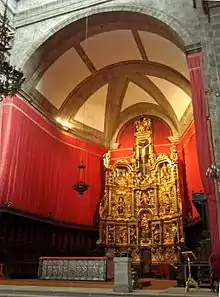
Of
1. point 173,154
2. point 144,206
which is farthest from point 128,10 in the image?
point 144,206

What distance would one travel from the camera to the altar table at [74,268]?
8266 millimetres

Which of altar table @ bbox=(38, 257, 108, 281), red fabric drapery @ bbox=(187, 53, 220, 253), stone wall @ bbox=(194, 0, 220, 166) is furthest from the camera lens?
altar table @ bbox=(38, 257, 108, 281)

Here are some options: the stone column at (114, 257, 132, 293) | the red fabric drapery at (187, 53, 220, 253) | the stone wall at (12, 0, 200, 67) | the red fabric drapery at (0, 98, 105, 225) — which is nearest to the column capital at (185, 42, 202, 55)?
the red fabric drapery at (187, 53, 220, 253)

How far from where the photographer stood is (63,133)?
1322 centimetres

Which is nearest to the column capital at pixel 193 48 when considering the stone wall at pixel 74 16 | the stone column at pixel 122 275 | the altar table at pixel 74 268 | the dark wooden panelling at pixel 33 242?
the stone wall at pixel 74 16

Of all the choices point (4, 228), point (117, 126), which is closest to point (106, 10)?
point (117, 126)

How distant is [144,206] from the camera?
13445mm

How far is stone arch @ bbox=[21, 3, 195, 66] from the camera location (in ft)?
30.1

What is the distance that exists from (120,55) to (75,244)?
7516 millimetres

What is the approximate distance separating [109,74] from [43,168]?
5.14 m

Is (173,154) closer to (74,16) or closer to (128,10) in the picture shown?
(128,10)

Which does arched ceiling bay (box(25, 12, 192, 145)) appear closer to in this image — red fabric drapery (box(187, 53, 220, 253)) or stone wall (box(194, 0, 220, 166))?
stone wall (box(194, 0, 220, 166))

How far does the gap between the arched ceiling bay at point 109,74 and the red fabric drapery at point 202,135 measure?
1410 millimetres

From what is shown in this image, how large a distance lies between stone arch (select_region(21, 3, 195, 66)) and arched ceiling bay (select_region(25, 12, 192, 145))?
153mm
